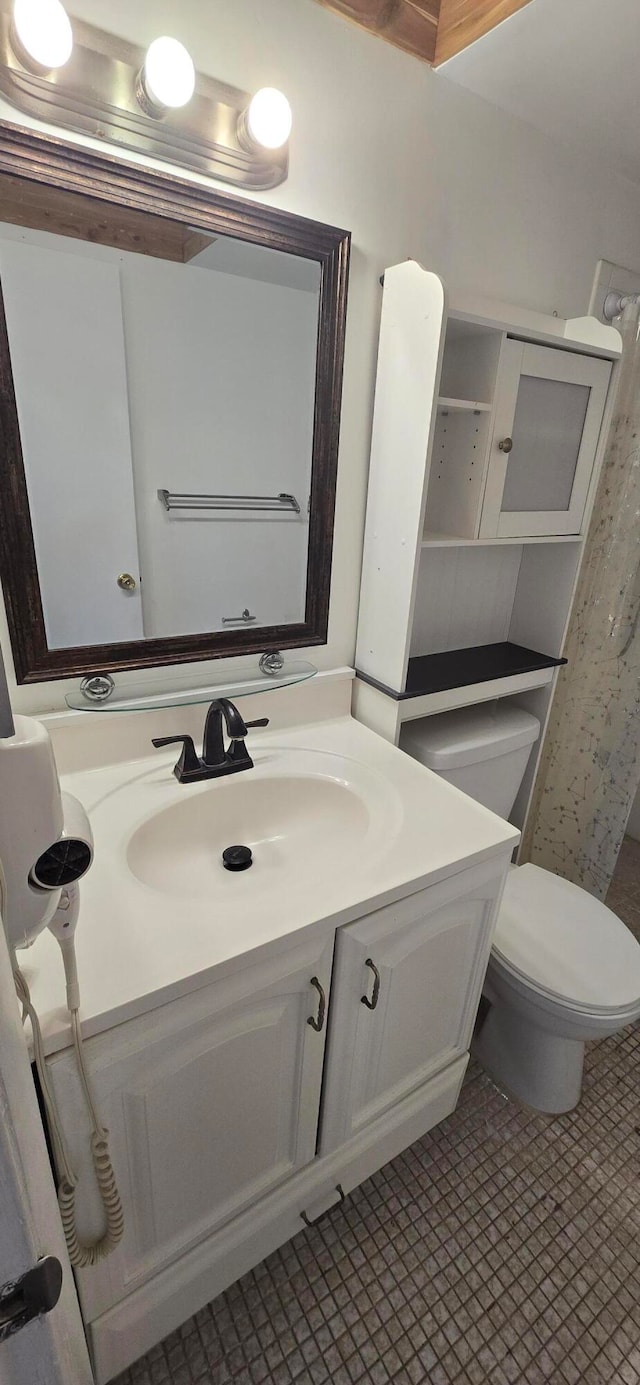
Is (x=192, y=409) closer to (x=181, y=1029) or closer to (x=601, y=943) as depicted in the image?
(x=181, y=1029)

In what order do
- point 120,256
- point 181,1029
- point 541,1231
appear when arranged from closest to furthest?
point 181,1029, point 120,256, point 541,1231

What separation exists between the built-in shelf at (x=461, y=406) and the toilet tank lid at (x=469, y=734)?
722 mm

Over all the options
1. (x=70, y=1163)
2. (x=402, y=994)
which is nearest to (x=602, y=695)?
(x=402, y=994)

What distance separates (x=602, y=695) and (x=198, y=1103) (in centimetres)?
148

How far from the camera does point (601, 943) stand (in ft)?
4.50

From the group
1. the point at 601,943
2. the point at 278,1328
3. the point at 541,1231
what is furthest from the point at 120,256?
the point at 541,1231

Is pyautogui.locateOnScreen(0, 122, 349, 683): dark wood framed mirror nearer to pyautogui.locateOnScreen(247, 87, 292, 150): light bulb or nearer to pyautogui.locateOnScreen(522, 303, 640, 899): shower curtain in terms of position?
pyautogui.locateOnScreen(247, 87, 292, 150): light bulb

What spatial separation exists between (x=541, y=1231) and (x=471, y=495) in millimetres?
1494

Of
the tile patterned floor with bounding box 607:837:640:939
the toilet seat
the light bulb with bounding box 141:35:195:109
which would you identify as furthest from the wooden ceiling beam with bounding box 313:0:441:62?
the tile patterned floor with bounding box 607:837:640:939

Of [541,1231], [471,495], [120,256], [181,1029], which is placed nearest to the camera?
[181,1029]

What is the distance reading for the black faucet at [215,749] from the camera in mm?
1110

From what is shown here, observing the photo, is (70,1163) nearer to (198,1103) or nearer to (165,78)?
(198,1103)

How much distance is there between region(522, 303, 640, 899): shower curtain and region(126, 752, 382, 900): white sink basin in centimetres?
96

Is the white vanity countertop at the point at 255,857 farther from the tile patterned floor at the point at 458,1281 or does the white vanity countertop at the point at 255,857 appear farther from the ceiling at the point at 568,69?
the ceiling at the point at 568,69
